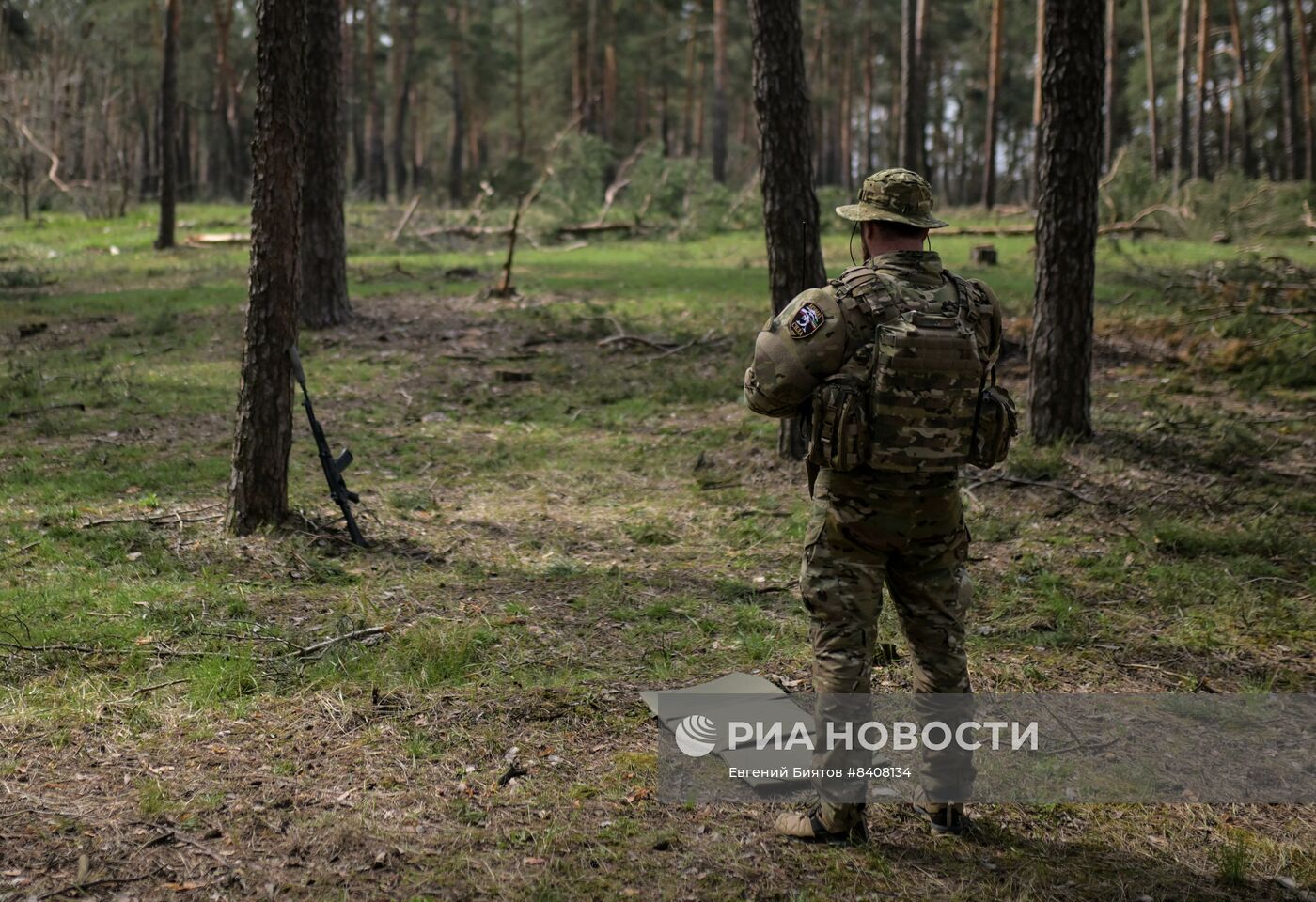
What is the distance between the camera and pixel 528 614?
596 cm

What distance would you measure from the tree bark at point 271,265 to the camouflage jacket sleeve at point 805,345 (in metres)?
3.85

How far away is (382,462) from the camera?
9.03 metres

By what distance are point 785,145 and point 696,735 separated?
5.21 metres

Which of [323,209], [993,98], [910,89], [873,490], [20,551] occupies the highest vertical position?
[993,98]

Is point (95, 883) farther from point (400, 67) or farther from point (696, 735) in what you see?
point (400, 67)

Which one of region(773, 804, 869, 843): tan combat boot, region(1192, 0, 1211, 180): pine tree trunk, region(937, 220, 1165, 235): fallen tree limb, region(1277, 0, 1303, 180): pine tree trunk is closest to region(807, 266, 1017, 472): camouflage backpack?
region(773, 804, 869, 843): tan combat boot

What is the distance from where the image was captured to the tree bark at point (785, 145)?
27.3 ft

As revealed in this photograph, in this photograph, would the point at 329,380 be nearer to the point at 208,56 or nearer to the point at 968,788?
the point at 968,788

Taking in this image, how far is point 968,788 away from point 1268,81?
132ft

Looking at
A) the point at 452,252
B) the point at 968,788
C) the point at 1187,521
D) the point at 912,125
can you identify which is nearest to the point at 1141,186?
the point at 912,125

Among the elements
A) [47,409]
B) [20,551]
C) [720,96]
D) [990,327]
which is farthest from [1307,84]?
[20,551]

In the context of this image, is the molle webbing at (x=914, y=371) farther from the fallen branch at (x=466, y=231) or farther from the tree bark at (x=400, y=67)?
the tree bark at (x=400, y=67)

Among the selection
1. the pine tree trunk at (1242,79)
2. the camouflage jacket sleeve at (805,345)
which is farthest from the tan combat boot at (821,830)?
the pine tree trunk at (1242,79)

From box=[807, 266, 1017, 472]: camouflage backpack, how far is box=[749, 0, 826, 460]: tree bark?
4579 millimetres
